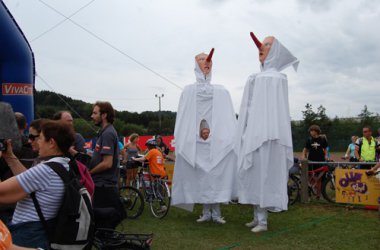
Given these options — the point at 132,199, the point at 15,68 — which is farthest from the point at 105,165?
the point at 15,68

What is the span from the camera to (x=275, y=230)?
6848 mm

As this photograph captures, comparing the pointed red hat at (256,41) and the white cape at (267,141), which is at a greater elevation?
the pointed red hat at (256,41)

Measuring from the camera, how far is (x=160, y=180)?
27.8 ft

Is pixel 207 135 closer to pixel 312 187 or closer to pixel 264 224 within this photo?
pixel 264 224

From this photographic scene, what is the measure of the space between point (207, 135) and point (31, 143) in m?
4.06

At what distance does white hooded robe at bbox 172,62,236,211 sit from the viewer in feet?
24.8

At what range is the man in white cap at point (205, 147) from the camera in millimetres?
7551

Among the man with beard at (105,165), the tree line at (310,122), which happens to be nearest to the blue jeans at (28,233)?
the man with beard at (105,165)

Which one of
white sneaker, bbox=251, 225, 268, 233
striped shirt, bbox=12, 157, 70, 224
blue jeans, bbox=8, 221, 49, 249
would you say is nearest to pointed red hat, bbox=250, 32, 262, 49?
white sneaker, bbox=251, 225, 268, 233

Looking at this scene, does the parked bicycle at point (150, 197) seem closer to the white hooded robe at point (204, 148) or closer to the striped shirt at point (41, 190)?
the white hooded robe at point (204, 148)

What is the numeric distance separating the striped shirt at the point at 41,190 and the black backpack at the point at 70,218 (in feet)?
0.09

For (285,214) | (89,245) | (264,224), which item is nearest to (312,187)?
(285,214)

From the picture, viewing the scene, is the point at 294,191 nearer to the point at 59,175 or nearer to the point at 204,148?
the point at 204,148

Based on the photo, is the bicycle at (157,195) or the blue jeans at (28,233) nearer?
the blue jeans at (28,233)
